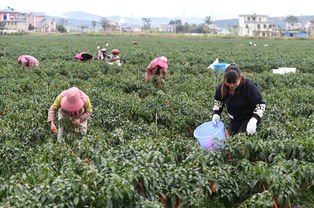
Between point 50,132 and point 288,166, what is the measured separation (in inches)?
175

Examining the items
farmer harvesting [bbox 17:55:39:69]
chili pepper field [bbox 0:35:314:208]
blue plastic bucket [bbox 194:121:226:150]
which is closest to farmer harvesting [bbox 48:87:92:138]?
chili pepper field [bbox 0:35:314:208]

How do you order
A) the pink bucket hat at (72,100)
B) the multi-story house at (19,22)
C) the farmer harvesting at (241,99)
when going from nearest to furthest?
the farmer harvesting at (241,99) → the pink bucket hat at (72,100) → the multi-story house at (19,22)

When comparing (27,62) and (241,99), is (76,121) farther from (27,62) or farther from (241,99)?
(27,62)

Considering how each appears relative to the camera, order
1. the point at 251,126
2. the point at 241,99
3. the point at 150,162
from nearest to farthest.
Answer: the point at 150,162 < the point at 251,126 < the point at 241,99

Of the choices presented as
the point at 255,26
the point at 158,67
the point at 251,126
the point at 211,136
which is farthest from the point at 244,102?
the point at 255,26

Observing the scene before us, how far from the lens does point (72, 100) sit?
6359 millimetres

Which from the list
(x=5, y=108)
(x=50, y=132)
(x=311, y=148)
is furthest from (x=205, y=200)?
(x=5, y=108)

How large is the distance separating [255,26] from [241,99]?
420 feet

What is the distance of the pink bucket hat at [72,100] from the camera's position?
6.34m

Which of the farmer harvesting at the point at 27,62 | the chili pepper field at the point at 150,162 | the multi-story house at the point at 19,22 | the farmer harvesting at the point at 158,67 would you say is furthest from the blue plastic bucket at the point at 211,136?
the multi-story house at the point at 19,22

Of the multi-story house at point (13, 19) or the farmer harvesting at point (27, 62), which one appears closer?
the farmer harvesting at point (27, 62)

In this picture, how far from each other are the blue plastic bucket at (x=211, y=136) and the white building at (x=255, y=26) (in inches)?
4533

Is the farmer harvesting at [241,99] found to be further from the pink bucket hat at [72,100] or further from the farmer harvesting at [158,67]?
the farmer harvesting at [158,67]

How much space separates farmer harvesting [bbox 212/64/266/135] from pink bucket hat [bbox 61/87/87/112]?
226 cm
